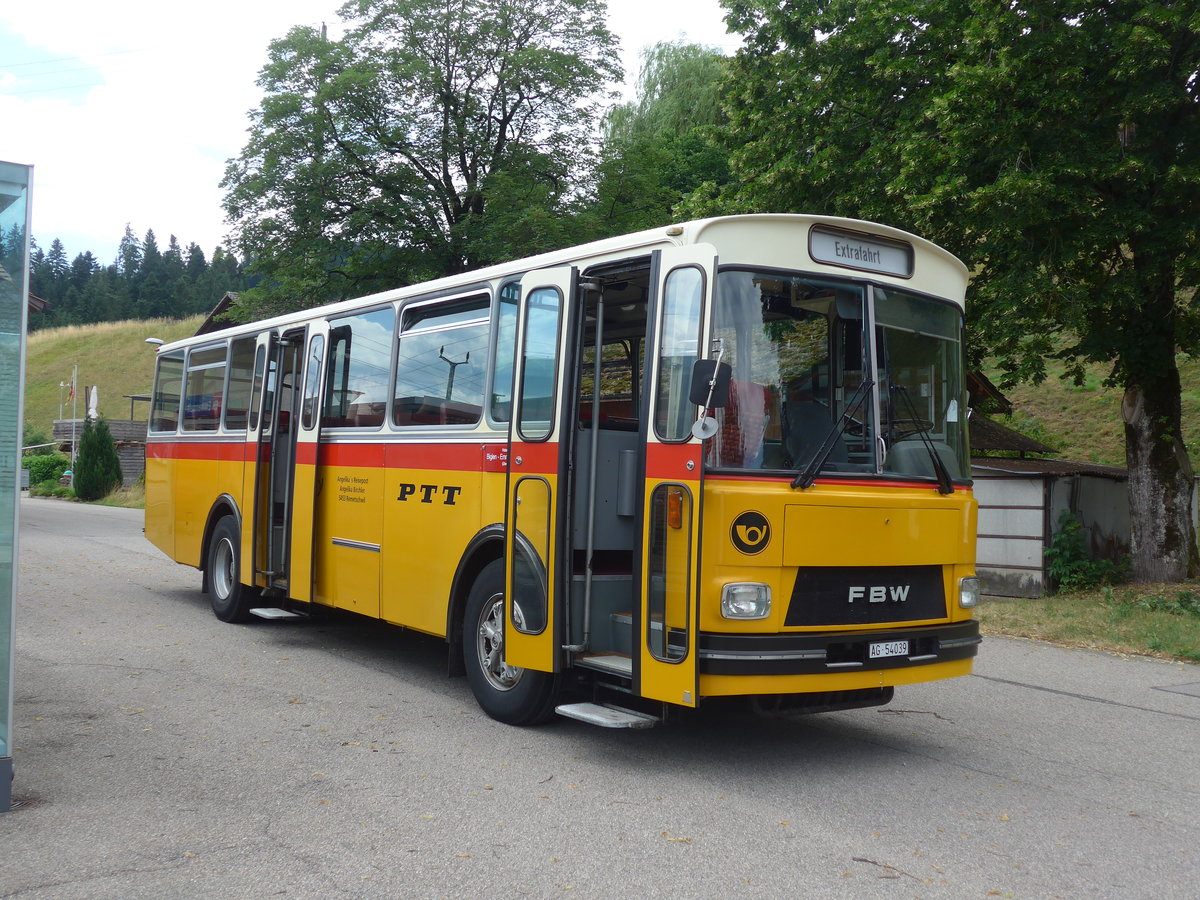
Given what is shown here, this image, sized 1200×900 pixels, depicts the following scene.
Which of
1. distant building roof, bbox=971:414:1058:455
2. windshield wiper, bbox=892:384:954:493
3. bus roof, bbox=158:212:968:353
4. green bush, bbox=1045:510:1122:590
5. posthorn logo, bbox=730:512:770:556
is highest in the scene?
bus roof, bbox=158:212:968:353

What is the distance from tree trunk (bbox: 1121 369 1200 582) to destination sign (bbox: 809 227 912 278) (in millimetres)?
10142

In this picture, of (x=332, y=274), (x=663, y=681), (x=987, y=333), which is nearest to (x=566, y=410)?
(x=663, y=681)

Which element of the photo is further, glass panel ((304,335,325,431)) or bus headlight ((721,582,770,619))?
glass panel ((304,335,325,431))

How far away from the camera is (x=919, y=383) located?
6582mm

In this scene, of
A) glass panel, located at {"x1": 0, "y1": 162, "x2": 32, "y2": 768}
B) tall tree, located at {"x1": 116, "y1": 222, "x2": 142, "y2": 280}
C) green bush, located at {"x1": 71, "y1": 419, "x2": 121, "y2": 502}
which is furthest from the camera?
tall tree, located at {"x1": 116, "y1": 222, "x2": 142, "y2": 280}

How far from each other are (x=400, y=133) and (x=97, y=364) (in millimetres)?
70167

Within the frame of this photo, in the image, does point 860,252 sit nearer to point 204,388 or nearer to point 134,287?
point 204,388

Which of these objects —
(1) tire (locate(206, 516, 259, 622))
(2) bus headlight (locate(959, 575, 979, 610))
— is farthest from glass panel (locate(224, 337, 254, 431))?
(2) bus headlight (locate(959, 575, 979, 610))

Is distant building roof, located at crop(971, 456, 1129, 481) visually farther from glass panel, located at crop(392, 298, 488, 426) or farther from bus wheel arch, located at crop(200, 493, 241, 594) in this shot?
bus wheel arch, located at crop(200, 493, 241, 594)

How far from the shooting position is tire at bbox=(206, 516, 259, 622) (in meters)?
11.2

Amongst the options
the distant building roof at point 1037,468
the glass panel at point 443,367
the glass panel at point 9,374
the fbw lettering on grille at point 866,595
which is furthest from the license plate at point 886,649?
the distant building roof at point 1037,468

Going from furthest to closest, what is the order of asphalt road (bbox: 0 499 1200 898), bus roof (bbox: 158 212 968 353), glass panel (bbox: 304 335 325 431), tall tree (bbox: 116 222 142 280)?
tall tree (bbox: 116 222 142 280), glass panel (bbox: 304 335 325 431), bus roof (bbox: 158 212 968 353), asphalt road (bbox: 0 499 1200 898)

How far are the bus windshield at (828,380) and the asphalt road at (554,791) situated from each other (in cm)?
178

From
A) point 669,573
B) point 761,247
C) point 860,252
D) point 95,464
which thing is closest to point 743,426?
point 669,573
